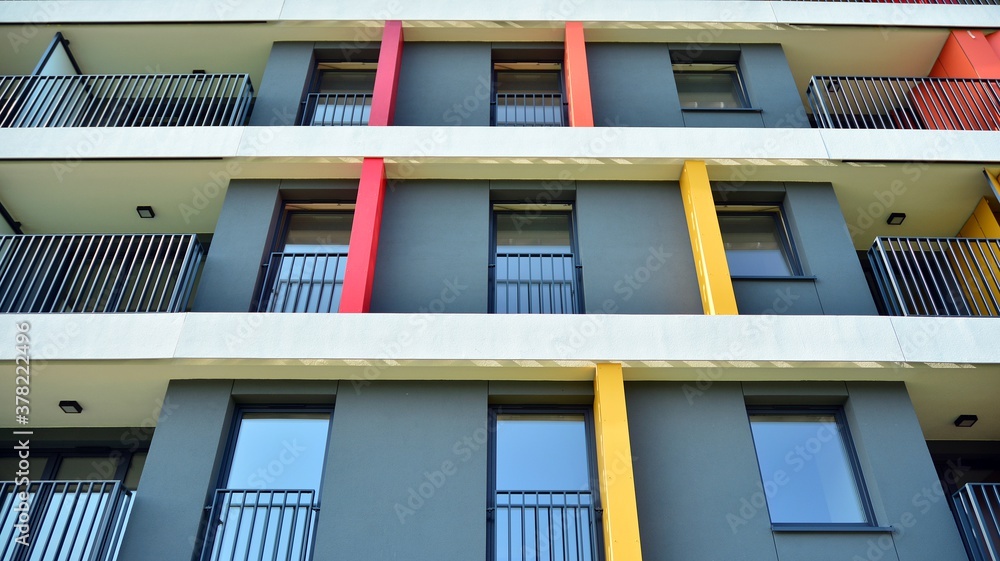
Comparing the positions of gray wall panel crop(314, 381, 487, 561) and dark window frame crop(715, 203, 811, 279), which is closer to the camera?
gray wall panel crop(314, 381, 487, 561)

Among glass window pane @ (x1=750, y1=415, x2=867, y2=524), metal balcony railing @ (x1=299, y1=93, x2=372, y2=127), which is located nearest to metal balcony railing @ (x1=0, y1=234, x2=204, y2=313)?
metal balcony railing @ (x1=299, y1=93, x2=372, y2=127)

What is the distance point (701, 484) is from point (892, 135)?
540 centimetres

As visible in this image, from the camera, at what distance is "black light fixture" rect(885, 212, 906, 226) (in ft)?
33.5

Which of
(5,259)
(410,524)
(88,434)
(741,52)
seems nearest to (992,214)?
(741,52)

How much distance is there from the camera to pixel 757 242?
31.7 ft

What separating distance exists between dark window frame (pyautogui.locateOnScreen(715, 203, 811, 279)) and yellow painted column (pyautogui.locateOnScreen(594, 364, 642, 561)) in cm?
265

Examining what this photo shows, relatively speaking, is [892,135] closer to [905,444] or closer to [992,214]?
[992,214]

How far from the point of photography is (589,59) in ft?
36.8

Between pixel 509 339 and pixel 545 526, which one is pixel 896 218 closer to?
pixel 509 339

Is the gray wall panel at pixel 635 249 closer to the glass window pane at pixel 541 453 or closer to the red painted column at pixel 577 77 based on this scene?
the red painted column at pixel 577 77

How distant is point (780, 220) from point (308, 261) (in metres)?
5.96

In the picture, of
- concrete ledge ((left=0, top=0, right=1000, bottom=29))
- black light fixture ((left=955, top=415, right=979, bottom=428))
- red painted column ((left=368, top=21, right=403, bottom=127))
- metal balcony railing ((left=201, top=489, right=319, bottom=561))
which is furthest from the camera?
concrete ledge ((left=0, top=0, right=1000, bottom=29))

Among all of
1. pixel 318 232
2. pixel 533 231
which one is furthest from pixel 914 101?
pixel 318 232

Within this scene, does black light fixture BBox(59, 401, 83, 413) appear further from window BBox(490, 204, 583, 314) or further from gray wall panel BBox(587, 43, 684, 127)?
gray wall panel BBox(587, 43, 684, 127)
